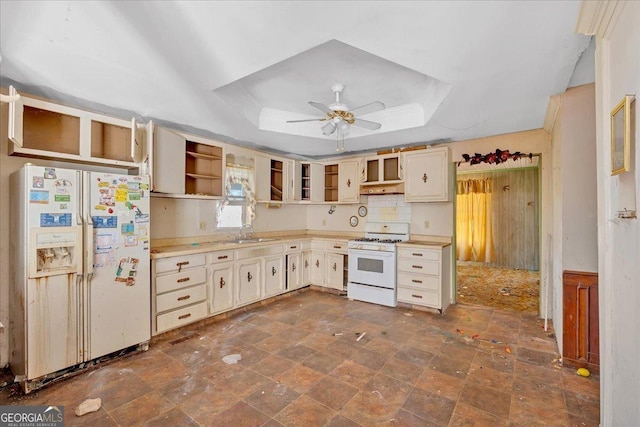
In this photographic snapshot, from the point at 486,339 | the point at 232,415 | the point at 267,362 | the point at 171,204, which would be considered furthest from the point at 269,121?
the point at 486,339

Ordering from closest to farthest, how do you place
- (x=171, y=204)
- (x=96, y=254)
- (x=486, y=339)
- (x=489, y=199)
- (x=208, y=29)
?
1. (x=208, y=29)
2. (x=96, y=254)
3. (x=486, y=339)
4. (x=171, y=204)
5. (x=489, y=199)

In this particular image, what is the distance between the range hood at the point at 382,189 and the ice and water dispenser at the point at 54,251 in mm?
3557

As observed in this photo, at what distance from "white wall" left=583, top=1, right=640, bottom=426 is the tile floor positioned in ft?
2.17

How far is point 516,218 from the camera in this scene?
664 cm

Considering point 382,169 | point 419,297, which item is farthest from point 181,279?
point 382,169

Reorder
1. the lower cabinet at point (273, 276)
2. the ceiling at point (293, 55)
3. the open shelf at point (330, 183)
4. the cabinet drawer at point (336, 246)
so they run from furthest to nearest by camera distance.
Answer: the open shelf at point (330, 183) → the cabinet drawer at point (336, 246) → the lower cabinet at point (273, 276) → the ceiling at point (293, 55)

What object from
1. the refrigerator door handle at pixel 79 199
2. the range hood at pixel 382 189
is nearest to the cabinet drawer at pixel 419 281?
the range hood at pixel 382 189

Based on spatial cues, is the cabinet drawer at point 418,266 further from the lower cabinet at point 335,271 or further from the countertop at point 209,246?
the lower cabinet at point 335,271

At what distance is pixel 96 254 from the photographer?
7.95 feet

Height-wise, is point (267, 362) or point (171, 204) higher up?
point (171, 204)

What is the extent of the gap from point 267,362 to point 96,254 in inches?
67.1

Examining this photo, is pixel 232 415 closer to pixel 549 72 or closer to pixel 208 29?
pixel 208 29

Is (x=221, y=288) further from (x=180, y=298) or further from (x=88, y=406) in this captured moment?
(x=88, y=406)

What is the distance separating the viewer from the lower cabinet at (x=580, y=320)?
2416 mm
